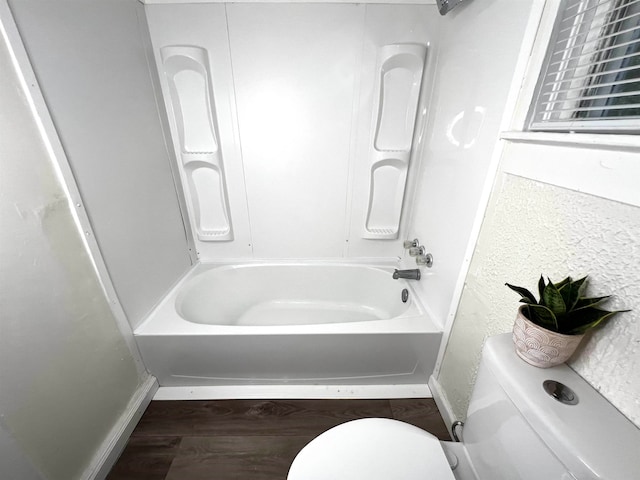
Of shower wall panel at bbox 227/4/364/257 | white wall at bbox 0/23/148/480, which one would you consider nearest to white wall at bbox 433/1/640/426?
shower wall panel at bbox 227/4/364/257

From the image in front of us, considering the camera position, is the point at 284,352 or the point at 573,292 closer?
the point at 573,292

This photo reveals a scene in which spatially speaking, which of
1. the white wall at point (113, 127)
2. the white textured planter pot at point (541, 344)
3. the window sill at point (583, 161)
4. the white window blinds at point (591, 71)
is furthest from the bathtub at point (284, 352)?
the white window blinds at point (591, 71)

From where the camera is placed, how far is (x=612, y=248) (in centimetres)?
51

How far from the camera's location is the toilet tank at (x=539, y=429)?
420 millimetres

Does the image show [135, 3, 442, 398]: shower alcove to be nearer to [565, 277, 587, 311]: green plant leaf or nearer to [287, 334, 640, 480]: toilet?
[287, 334, 640, 480]: toilet

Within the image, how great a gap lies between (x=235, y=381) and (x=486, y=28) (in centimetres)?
187

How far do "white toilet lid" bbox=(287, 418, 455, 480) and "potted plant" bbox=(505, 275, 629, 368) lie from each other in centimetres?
38

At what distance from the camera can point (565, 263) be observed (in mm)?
608

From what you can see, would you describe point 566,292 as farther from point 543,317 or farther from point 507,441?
point 507,441

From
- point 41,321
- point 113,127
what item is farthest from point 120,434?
point 113,127

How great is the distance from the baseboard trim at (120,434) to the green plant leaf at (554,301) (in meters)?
1.57

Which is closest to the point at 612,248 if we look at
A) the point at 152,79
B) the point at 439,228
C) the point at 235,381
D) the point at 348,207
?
the point at 439,228

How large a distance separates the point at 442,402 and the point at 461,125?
4.16 feet

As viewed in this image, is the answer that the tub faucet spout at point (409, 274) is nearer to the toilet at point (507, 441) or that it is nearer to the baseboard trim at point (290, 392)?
the baseboard trim at point (290, 392)
